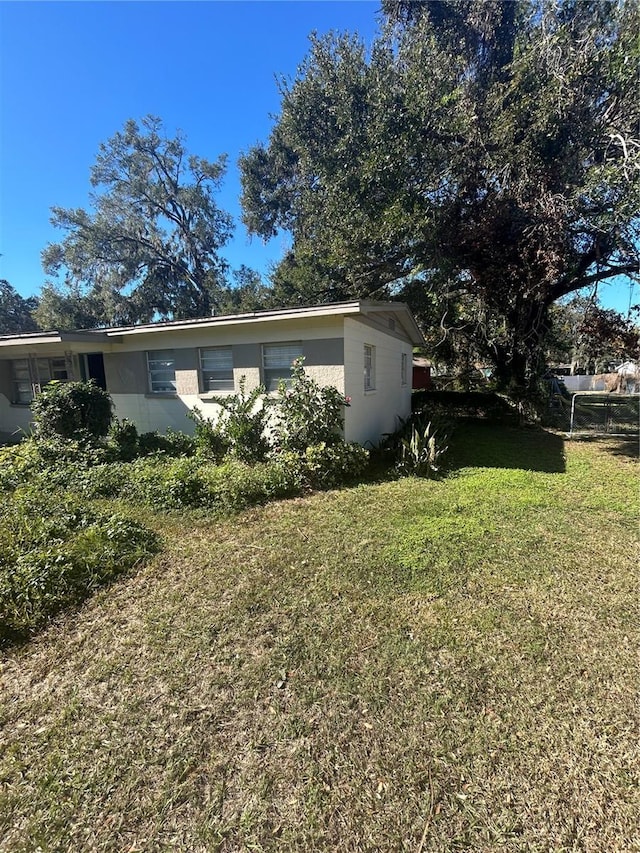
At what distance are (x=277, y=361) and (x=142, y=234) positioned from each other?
69.1ft

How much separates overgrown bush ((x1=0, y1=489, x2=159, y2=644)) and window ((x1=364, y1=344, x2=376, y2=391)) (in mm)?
6100

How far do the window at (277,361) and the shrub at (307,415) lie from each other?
0.88m

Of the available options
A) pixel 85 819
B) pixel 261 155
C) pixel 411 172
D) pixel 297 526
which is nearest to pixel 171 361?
pixel 297 526

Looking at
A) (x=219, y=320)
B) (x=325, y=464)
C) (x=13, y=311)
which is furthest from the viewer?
(x=13, y=311)

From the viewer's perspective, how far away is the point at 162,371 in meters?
9.80

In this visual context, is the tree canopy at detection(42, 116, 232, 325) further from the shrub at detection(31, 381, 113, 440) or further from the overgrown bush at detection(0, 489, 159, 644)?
the overgrown bush at detection(0, 489, 159, 644)

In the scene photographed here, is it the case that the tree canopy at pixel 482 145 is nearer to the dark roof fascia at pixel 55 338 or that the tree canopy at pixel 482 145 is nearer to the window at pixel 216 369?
the window at pixel 216 369

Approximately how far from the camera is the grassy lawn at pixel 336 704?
1.68 metres

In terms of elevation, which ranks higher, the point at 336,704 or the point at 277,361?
the point at 277,361

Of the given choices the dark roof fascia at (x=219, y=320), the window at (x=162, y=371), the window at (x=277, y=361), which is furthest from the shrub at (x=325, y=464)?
the window at (x=162, y=371)

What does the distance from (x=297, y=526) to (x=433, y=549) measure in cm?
167

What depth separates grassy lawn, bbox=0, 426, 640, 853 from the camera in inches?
66.0

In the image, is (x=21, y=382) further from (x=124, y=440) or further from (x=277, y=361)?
(x=277, y=361)

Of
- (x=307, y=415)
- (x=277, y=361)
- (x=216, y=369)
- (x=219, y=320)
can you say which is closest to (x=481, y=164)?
(x=277, y=361)
